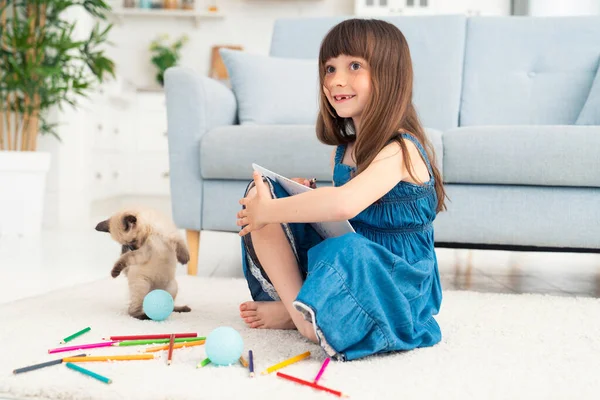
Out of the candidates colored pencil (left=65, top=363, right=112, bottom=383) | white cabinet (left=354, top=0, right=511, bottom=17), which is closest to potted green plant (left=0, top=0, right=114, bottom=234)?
colored pencil (left=65, top=363, right=112, bottom=383)

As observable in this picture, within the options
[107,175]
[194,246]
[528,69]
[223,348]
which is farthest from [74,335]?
[107,175]

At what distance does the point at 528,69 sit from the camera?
7.95ft

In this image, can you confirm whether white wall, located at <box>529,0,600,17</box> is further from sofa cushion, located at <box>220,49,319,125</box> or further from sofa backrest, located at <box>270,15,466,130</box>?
sofa cushion, located at <box>220,49,319,125</box>

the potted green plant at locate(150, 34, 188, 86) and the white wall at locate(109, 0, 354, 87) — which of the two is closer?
the potted green plant at locate(150, 34, 188, 86)

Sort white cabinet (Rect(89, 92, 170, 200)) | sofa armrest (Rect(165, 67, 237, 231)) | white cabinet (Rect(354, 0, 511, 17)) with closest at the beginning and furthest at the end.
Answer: sofa armrest (Rect(165, 67, 237, 231))
white cabinet (Rect(89, 92, 170, 200))
white cabinet (Rect(354, 0, 511, 17))

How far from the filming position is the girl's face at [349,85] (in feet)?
3.79

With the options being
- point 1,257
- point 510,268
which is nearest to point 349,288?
point 510,268

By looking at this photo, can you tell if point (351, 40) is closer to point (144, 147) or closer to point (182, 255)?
point (182, 255)

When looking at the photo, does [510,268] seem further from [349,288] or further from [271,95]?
[349,288]

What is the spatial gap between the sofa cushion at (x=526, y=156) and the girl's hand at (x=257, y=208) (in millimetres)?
821

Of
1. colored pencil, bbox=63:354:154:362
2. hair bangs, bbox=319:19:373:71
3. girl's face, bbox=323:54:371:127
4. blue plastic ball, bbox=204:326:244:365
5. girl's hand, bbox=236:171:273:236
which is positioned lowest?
colored pencil, bbox=63:354:154:362

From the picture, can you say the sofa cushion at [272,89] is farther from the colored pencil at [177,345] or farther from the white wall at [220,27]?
the white wall at [220,27]

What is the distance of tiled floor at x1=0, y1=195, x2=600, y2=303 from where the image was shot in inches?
74.5

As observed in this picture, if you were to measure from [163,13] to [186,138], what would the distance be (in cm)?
360
